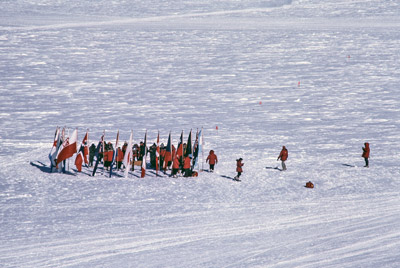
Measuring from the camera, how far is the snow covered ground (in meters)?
14.7

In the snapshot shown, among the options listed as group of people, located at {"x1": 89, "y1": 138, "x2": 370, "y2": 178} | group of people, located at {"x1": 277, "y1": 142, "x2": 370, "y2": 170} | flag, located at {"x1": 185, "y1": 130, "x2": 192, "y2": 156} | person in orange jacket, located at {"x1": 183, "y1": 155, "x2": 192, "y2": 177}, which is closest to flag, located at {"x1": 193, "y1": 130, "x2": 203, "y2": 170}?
group of people, located at {"x1": 89, "y1": 138, "x2": 370, "y2": 178}

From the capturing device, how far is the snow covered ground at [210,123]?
14.7m

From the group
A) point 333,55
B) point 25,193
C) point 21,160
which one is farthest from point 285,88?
point 25,193

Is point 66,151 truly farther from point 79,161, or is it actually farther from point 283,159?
point 283,159

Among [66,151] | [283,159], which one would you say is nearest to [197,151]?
[283,159]

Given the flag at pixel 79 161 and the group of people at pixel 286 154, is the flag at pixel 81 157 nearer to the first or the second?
the flag at pixel 79 161

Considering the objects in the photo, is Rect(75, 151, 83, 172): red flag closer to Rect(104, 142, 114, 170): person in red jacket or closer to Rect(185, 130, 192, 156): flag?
Rect(104, 142, 114, 170): person in red jacket

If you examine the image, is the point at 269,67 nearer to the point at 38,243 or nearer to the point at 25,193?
the point at 25,193

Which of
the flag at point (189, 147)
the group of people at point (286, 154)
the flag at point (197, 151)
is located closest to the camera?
the flag at point (189, 147)

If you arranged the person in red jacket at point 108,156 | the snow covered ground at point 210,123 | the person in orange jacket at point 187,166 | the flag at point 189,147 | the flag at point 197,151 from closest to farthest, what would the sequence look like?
the snow covered ground at point 210,123, the person in orange jacket at point 187,166, the person in red jacket at point 108,156, the flag at point 189,147, the flag at point 197,151

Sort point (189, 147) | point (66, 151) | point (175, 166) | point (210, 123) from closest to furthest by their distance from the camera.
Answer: point (175, 166), point (66, 151), point (189, 147), point (210, 123)

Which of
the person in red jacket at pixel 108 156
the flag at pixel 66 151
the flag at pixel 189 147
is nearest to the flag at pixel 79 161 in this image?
the flag at pixel 66 151

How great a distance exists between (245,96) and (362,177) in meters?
14.1

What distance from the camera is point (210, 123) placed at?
92.8 feet
